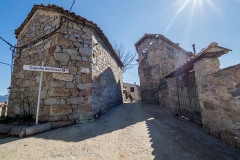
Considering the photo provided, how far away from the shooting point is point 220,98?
316 cm

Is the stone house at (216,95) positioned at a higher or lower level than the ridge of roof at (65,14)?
lower

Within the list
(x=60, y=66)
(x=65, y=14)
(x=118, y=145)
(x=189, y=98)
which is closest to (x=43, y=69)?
(x=60, y=66)

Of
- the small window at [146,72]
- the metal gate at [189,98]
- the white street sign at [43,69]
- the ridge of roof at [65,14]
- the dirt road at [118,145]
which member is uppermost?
the ridge of roof at [65,14]

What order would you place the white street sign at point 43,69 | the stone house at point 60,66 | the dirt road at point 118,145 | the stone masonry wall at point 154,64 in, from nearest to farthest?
the dirt road at point 118,145 → the white street sign at point 43,69 → the stone house at point 60,66 → the stone masonry wall at point 154,64

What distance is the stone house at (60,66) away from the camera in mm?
4434

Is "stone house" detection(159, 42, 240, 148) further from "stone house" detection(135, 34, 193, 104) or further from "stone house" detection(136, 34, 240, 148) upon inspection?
"stone house" detection(135, 34, 193, 104)

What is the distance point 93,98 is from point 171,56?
9203mm

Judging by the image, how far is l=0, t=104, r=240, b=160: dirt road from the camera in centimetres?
246

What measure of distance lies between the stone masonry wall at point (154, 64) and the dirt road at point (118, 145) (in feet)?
25.2

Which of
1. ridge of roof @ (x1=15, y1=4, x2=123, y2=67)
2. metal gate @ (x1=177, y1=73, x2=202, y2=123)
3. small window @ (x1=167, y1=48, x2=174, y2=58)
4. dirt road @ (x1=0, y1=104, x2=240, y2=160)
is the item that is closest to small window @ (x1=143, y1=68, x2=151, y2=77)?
small window @ (x1=167, y1=48, x2=174, y2=58)

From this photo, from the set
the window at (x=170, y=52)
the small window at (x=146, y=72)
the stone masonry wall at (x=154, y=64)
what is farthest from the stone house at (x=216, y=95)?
the window at (x=170, y=52)

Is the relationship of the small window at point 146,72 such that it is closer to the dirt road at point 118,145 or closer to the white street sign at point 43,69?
the dirt road at point 118,145

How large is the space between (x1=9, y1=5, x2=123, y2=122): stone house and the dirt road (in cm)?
93

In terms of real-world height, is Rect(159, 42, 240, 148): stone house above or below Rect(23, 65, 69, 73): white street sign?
below
